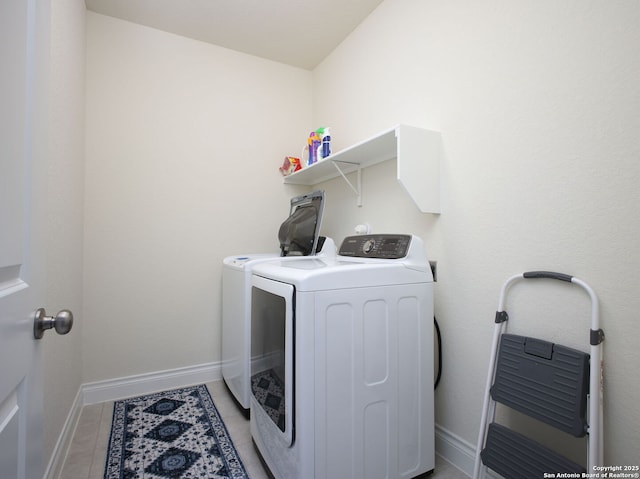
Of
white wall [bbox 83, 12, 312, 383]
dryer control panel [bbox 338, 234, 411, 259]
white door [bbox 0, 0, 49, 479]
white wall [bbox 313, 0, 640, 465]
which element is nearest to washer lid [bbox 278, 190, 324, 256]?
dryer control panel [bbox 338, 234, 411, 259]

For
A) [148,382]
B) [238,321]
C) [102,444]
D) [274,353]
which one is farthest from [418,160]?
[148,382]

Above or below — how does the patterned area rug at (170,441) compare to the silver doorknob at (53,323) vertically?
below

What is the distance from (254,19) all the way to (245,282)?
6.13 ft

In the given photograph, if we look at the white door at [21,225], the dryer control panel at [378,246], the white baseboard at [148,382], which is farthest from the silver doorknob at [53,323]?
the white baseboard at [148,382]

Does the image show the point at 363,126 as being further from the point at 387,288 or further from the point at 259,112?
the point at 387,288

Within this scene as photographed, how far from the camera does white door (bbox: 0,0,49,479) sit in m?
0.52

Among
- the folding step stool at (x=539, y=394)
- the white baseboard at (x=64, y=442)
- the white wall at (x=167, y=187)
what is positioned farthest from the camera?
the white wall at (x=167, y=187)

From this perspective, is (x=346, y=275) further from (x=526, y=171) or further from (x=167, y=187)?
(x=167, y=187)

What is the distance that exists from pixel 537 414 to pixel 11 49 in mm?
1657

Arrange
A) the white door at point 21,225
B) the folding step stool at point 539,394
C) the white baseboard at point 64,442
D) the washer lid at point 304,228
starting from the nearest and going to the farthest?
the white door at point 21,225 < the folding step stool at point 539,394 < the white baseboard at point 64,442 < the washer lid at point 304,228

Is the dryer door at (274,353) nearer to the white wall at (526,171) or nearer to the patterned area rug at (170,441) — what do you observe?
the patterned area rug at (170,441)

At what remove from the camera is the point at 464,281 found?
155 cm

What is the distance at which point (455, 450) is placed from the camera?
156 centimetres

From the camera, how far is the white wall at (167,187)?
7.29 ft
